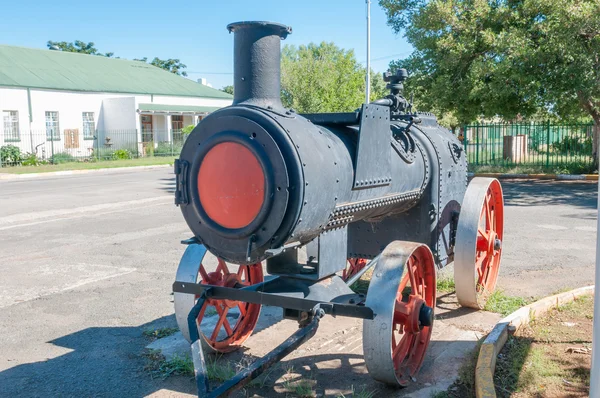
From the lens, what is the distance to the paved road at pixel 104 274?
449 centimetres

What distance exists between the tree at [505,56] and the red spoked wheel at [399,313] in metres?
12.8

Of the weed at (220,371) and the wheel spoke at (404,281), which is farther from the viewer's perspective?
the weed at (220,371)

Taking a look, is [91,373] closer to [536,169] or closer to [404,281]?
[404,281]

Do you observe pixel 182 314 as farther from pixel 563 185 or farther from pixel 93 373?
pixel 563 185

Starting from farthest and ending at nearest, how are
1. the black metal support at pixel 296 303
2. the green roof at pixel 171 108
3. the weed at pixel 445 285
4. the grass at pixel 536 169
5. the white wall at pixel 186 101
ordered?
the white wall at pixel 186 101 < the green roof at pixel 171 108 < the grass at pixel 536 169 < the weed at pixel 445 285 < the black metal support at pixel 296 303

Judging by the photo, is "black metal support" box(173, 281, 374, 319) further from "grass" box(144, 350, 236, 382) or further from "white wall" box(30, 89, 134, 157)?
"white wall" box(30, 89, 134, 157)

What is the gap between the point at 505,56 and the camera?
1603cm

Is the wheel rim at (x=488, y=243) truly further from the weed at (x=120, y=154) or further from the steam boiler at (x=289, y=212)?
the weed at (x=120, y=154)

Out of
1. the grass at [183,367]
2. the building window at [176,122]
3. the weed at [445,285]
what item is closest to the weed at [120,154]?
the building window at [176,122]

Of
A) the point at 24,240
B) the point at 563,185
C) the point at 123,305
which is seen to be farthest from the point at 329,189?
the point at 563,185

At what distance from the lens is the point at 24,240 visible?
9281mm

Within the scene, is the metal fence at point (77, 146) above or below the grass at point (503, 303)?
above

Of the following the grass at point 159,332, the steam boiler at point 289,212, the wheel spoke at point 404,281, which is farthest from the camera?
the grass at point 159,332

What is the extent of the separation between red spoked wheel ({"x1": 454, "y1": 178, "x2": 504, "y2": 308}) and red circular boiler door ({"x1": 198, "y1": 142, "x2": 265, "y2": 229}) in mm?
2586
